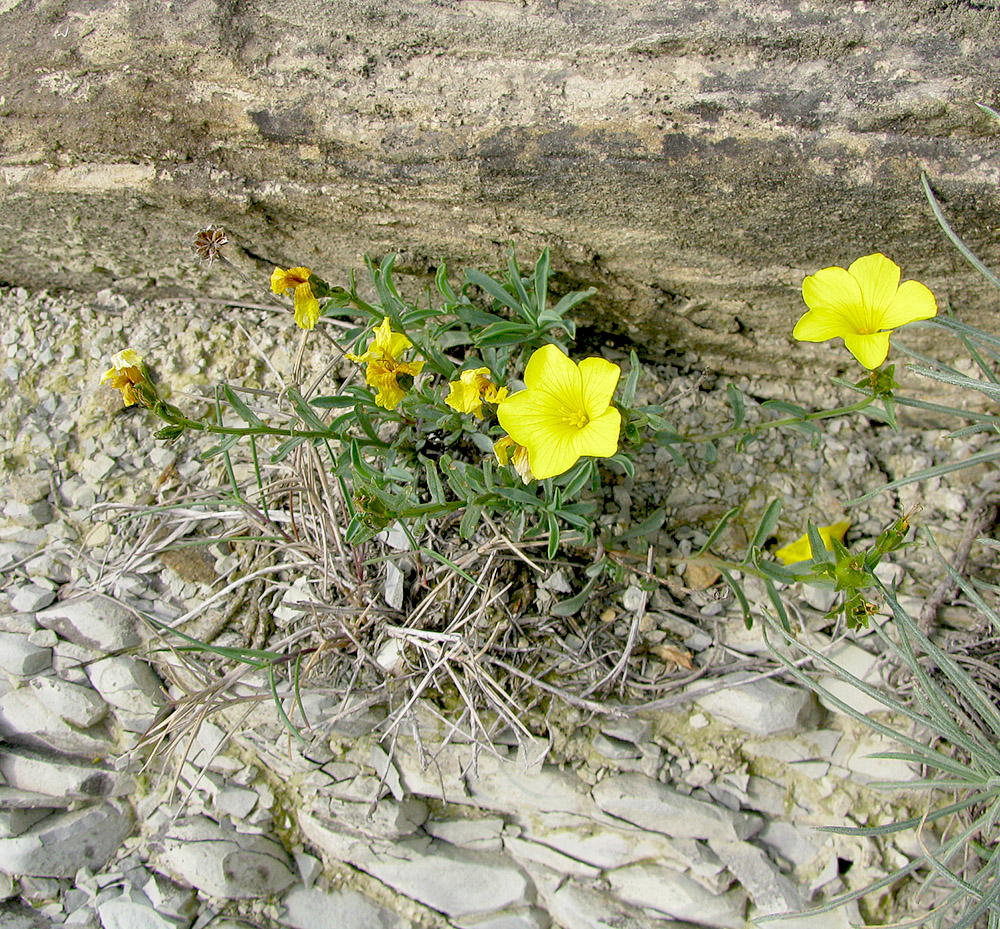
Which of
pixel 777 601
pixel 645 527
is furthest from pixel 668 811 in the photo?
pixel 645 527

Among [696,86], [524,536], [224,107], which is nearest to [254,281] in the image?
[224,107]

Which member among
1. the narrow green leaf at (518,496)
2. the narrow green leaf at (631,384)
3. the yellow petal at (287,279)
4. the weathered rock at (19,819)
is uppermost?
the yellow petal at (287,279)

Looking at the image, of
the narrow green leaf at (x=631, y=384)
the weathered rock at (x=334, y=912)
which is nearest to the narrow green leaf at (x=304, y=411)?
the narrow green leaf at (x=631, y=384)

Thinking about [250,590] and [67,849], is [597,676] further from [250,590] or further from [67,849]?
[67,849]

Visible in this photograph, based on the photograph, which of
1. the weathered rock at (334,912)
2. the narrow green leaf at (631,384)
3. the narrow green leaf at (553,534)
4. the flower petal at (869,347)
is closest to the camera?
the flower petal at (869,347)

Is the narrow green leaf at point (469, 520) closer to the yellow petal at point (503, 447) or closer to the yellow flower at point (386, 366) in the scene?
the yellow petal at point (503, 447)

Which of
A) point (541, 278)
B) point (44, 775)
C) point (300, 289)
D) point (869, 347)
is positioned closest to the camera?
point (869, 347)

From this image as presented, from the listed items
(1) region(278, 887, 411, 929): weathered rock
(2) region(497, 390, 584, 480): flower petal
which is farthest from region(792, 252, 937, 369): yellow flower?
(1) region(278, 887, 411, 929): weathered rock

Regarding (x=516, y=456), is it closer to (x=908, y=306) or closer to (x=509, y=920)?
(x=908, y=306)
